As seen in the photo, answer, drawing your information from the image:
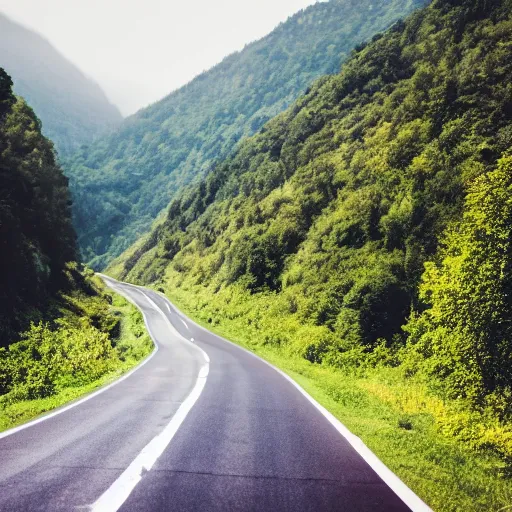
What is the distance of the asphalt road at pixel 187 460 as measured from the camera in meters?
3.47

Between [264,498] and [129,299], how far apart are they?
53.4 meters

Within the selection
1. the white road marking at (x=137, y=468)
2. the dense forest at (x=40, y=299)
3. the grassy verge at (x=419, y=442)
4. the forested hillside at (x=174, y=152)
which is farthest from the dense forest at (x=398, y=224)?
the forested hillside at (x=174, y=152)

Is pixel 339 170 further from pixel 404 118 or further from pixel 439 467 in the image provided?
pixel 439 467

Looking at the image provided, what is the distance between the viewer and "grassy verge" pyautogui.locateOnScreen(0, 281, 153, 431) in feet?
26.2

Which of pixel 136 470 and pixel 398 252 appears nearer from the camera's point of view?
pixel 136 470

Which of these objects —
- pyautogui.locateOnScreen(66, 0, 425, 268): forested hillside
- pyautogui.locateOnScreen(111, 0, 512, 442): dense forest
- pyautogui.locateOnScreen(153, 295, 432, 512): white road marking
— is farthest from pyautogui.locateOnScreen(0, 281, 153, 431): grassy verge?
pyautogui.locateOnScreen(66, 0, 425, 268): forested hillside

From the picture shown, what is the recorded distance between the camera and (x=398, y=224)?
26.4 meters

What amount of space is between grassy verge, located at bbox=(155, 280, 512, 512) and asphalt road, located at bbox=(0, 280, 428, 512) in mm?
545

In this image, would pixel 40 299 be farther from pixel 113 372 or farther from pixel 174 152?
pixel 174 152

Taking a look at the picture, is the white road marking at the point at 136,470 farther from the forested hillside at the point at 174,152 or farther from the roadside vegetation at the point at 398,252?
the forested hillside at the point at 174,152

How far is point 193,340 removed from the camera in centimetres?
2892

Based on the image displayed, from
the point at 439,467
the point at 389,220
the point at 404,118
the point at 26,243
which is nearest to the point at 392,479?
the point at 439,467

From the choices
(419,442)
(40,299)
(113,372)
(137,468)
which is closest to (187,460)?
(137,468)

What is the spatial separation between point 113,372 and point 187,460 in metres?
12.2
